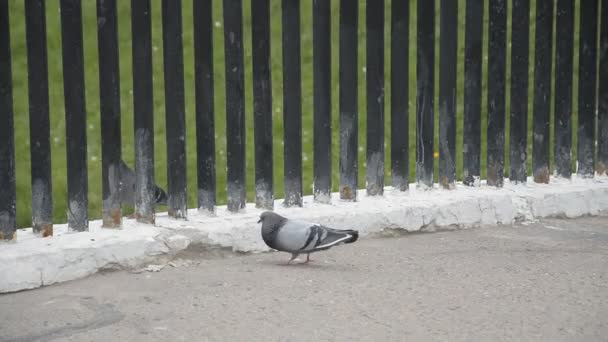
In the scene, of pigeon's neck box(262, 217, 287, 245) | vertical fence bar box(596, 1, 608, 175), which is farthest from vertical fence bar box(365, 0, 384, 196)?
vertical fence bar box(596, 1, 608, 175)

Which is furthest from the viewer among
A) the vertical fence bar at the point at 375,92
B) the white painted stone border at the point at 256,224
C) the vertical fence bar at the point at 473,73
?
the vertical fence bar at the point at 473,73

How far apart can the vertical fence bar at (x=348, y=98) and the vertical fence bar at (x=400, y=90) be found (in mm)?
281

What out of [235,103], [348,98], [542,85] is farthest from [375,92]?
[542,85]

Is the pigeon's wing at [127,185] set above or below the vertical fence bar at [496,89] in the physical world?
below

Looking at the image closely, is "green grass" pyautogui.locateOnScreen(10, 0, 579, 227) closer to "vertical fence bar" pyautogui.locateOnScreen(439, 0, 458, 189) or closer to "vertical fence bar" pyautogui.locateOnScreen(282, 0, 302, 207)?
"vertical fence bar" pyautogui.locateOnScreen(439, 0, 458, 189)

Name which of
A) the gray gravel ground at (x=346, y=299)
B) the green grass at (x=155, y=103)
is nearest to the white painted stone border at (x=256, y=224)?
the gray gravel ground at (x=346, y=299)

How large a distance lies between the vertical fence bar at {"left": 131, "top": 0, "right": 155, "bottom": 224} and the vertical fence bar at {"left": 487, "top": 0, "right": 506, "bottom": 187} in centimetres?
220

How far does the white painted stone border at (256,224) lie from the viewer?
3691 millimetres

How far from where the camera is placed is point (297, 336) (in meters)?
3.00

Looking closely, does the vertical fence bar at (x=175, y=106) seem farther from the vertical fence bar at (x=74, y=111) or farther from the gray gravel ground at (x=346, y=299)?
the vertical fence bar at (x=74, y=111)

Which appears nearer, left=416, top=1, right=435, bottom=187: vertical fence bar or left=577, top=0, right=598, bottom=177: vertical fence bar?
left=416, top=1, right=435, bottom=187: vertical fence bar

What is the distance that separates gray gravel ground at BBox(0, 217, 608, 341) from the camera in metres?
3.05

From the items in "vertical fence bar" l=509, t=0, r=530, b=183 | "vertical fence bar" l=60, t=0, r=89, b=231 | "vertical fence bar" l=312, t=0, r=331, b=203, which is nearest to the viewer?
"vertical fence bar" l=60, t=0, r=89, b=231

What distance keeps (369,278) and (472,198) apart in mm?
1367
